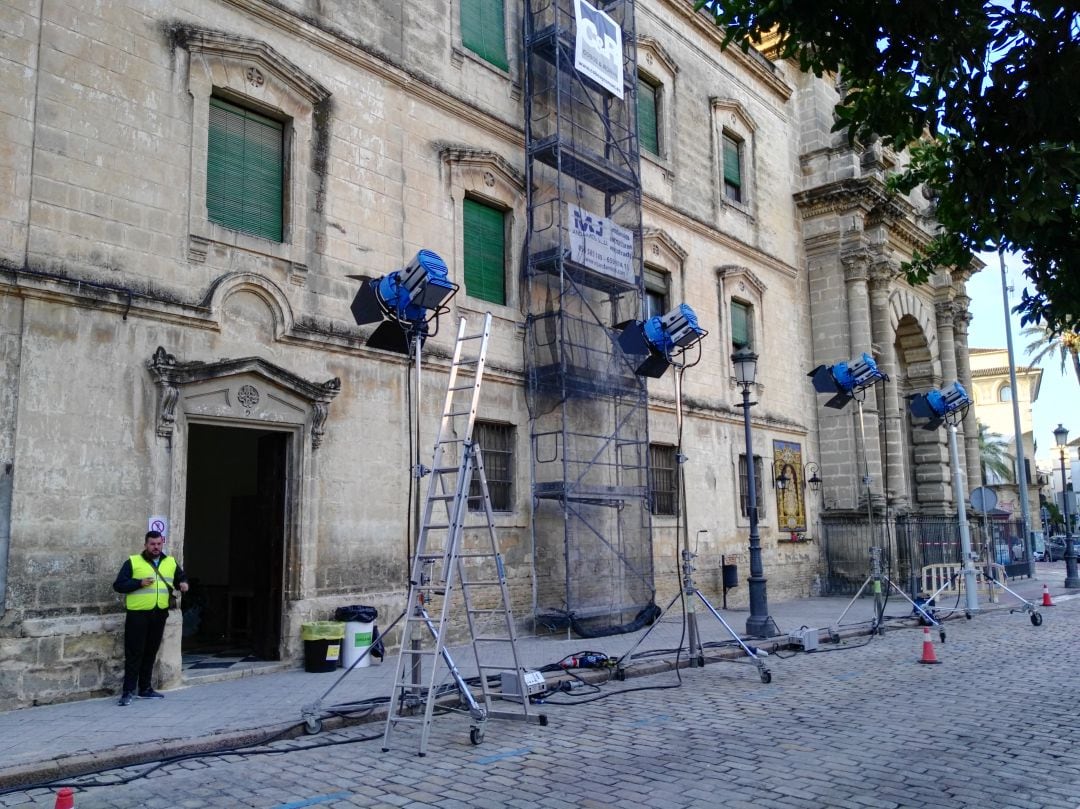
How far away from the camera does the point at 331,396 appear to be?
12234 mm

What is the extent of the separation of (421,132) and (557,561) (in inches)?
285

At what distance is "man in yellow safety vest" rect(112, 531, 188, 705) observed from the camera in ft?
31.0

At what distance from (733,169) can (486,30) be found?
9192 millimetres

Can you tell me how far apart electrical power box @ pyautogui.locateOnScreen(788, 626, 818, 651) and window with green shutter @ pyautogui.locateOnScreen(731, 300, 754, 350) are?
9.43m

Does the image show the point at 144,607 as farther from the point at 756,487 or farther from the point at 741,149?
the point at 741,149

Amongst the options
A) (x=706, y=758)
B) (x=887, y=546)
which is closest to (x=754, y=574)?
(x=706, y=758)

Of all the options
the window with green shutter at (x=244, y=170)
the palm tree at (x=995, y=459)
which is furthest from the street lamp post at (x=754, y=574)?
the palm tree at (x=995, y=459)

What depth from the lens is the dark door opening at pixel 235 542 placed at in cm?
1198

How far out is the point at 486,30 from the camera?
16047 millimetres

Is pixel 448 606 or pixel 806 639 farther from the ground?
pixel 448 606

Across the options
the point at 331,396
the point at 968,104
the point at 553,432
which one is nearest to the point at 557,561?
the point at 553,432

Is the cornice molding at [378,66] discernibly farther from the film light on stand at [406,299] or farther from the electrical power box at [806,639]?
the electrical power box at [806,639]

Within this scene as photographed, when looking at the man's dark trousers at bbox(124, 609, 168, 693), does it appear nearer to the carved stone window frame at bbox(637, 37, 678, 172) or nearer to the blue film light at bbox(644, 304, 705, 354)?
the blue film light at bbox(644, 304, 705, 354)

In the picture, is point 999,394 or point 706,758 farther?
point 999,394
